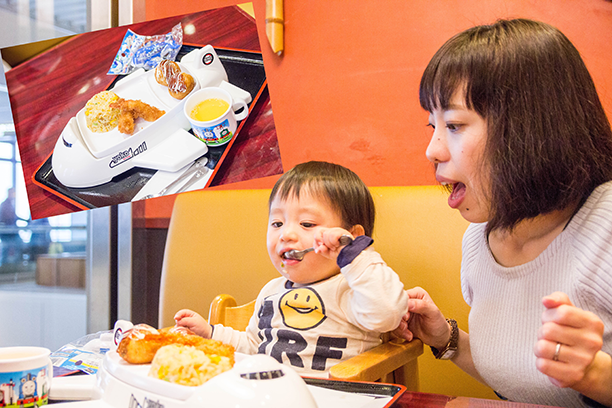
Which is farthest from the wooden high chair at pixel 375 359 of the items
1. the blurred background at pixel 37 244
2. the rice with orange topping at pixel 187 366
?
the blurred background at pixel 37 244

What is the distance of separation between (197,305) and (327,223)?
78 centimetres

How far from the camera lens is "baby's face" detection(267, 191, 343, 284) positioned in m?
1.20

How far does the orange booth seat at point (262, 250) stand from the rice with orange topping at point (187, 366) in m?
1.03

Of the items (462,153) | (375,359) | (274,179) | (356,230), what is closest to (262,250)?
(274,179)

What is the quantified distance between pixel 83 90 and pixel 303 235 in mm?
634

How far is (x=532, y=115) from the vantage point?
0.81 meters

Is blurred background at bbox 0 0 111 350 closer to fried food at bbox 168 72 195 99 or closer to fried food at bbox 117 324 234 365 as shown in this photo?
fried food at bbox 168 72 195 99

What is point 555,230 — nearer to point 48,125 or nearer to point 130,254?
point 48,125

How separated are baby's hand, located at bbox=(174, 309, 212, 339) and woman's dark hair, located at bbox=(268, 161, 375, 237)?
365 millimetres

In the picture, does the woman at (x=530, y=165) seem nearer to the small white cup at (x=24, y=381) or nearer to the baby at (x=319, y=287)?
the baby at (x=319, y=287)

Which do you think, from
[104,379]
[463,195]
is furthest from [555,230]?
[104,379]

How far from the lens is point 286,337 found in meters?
1.16

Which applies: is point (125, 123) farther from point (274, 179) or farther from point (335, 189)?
point (274, 179)

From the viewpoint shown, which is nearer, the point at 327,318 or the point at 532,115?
the point at 532,115
